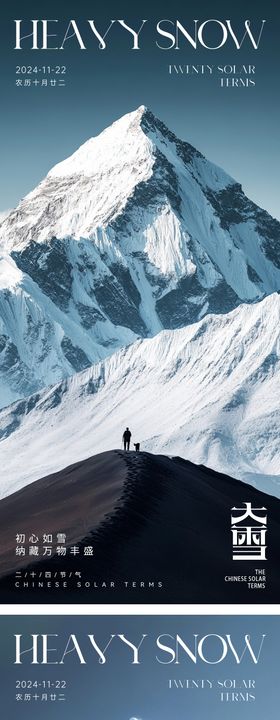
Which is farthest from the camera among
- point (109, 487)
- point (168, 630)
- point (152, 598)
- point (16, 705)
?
point (109, 487)

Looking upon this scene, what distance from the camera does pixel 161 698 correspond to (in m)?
76.6

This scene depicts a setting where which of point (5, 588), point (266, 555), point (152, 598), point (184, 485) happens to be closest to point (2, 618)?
point (5, 588)

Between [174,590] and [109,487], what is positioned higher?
[109,487]

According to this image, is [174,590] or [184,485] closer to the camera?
[174,590]

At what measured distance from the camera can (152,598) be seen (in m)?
87.6

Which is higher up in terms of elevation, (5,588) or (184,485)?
(184,485)

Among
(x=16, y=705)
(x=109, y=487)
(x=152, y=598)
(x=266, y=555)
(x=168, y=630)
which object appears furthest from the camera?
(x=109, y=487)

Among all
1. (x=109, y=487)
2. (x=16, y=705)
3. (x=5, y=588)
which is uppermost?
(x=109, y=487)

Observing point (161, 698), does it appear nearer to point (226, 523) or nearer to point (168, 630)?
point (168, 630)

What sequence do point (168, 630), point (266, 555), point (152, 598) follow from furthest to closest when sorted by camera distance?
point (266, 555) → point (152, 598) → point (168, 630)

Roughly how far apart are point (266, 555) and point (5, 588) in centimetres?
1496

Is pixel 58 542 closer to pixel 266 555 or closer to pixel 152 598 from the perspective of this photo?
pixel 152 598

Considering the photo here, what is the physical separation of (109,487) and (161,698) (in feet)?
90.3

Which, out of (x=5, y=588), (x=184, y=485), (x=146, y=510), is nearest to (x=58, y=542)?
(x=5, y=588)
